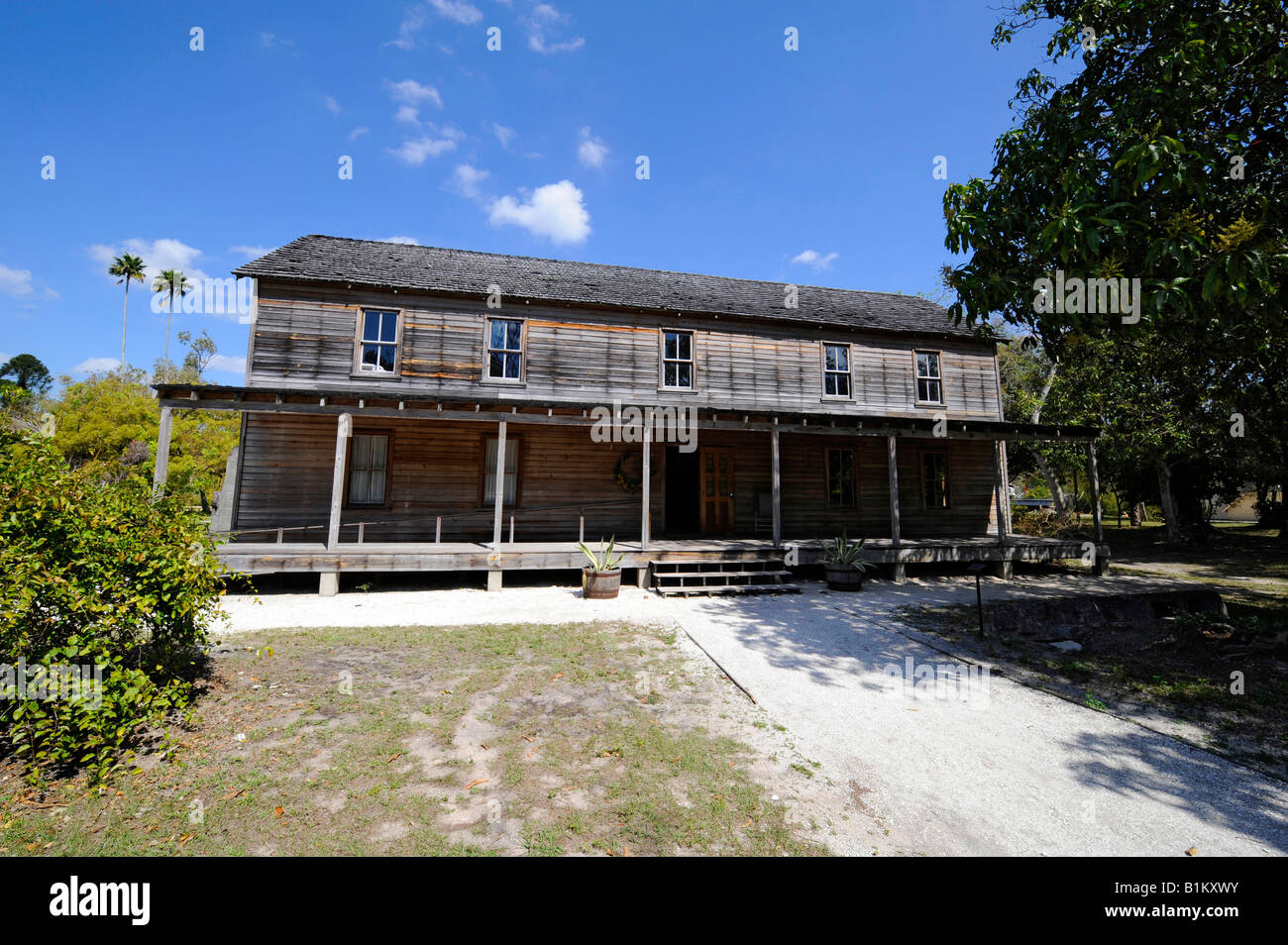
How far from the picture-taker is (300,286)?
12680 mm

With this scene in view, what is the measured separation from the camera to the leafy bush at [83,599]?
11.2 ft

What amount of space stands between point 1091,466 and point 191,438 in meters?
40.1

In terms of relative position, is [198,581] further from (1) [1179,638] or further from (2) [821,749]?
(1) [1179,638]

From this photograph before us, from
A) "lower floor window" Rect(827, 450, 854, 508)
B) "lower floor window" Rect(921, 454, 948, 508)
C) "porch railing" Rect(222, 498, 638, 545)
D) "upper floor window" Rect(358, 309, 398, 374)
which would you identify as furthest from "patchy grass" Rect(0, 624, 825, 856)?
"lower floor window" Rect(921, 454, 948, 508)

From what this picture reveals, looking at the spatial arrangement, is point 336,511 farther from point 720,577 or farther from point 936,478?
point 936,478

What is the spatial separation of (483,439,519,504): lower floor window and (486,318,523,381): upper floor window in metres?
1.80

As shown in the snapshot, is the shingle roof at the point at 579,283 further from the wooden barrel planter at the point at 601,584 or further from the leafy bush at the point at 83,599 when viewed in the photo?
the leafy bush at the point at 83,599

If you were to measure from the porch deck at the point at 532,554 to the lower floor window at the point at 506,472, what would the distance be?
1.37 metres

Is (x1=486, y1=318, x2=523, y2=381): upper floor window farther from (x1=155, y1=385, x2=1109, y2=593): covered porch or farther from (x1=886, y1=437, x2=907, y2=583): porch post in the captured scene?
(x1=886, y1=437, x2=907, y2=583): porch post

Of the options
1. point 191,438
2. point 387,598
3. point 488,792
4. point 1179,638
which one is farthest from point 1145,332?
point 191,438

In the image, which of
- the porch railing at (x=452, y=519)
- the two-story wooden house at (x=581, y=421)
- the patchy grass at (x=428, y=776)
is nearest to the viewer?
the patchy grass at (x=428, y=776)

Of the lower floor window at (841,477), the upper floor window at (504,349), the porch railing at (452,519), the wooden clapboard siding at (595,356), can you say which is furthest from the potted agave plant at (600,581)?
the lower floor window at (841,477)

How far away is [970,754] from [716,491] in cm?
1078

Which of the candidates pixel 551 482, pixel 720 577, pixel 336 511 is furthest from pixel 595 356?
pixel 336 511
